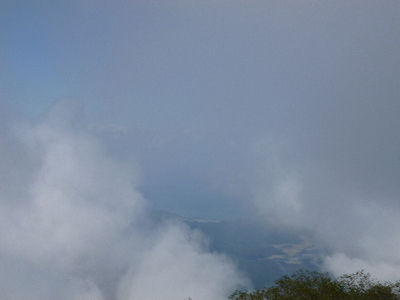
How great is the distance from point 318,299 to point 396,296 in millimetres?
21012

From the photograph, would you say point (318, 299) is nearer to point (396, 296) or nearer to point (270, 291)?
point (270, 291)

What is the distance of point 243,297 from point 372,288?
35982mm

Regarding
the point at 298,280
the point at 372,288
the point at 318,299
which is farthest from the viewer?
the point at 298,280

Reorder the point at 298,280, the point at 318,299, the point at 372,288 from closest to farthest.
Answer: the point at 318,299 < the point at 372,288 < the point at 298,280

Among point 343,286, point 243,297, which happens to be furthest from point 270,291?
point 343,286

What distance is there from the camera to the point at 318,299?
217 ft

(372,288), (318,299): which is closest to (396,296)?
(372,288)

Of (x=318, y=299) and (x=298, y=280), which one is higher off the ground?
(x=298, y=280)

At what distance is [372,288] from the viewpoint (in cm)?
7100

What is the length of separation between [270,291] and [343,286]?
20009mm

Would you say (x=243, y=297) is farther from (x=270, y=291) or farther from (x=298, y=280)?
(x=298, y=280)

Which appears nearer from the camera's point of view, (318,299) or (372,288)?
(318,299)

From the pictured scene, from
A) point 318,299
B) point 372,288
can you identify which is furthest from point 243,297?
point 372,288

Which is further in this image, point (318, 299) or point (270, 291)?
point (270, 291)
